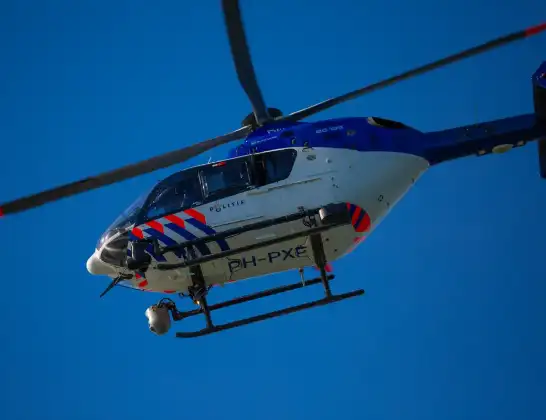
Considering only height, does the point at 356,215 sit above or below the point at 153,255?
below

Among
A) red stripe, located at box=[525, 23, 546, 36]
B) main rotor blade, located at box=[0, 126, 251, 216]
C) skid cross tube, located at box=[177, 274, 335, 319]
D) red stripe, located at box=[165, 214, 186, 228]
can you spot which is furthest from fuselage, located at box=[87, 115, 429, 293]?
red stripe, located at box=[525, 23, 546, 36]

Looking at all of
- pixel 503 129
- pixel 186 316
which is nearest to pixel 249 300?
pixel 186 316

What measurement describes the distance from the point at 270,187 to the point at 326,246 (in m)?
1.21

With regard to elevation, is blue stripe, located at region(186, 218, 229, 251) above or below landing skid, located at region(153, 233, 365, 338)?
above

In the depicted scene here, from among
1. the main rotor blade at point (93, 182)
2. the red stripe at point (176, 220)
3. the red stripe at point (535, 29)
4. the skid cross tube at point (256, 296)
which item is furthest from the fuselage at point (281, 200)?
the red stripe at point (535, 29)


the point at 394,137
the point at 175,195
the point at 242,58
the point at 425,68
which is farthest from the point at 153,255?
the point at 425,68

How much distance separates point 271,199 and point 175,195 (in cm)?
146

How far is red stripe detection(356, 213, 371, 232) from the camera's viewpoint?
1180 cm

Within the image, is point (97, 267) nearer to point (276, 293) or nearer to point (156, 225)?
point (156, 225)

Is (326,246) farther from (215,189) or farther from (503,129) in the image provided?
(503,129)

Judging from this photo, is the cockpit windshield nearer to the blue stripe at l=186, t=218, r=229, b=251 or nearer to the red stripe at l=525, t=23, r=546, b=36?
the blue stripe at l=186, t=218, r=229, b=251

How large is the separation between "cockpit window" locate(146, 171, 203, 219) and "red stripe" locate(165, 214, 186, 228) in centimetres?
8

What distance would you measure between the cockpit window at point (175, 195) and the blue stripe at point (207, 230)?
0.25 meters

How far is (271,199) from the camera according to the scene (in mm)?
11578
